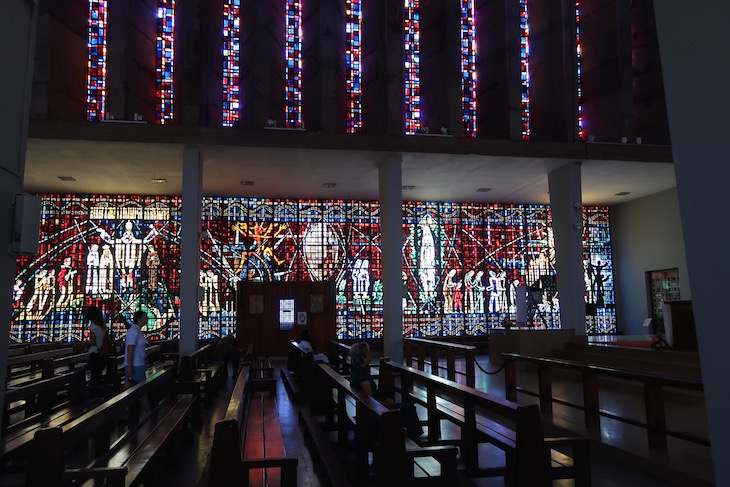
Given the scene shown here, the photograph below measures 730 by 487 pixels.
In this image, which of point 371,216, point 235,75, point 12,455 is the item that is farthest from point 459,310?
point 12,455

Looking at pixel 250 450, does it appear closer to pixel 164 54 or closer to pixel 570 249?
pixel 570 249

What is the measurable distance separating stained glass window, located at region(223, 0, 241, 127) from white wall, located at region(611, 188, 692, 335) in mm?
12811

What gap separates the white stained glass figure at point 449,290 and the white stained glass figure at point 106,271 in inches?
390

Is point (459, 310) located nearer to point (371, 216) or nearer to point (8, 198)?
point (371, 216)

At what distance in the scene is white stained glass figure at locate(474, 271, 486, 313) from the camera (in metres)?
18.2

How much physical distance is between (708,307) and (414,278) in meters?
16.0

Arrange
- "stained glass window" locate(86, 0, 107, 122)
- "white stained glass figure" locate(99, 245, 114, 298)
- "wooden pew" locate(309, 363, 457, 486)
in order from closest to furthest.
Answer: "wooden pew" locate(309, 363, 457, 486) → "stained glass window" locate(86, 0, 107, 122) → "white stained glass figure" locate(99, 245, 114, 298)

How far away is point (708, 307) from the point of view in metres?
2.08

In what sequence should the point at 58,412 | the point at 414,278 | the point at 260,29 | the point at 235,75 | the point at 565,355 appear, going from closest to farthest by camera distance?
the point at 58,412 → the point at 565,355 → the point at 260,29 → the point at 235,75 → the point at 414,278

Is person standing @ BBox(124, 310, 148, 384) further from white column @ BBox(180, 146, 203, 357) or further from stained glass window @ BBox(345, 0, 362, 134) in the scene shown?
stained glass window @ BBox(345, 0, 362, 134)

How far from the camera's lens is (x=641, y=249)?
18281 millimetres

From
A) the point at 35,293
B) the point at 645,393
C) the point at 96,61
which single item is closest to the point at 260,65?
the point at 96,61

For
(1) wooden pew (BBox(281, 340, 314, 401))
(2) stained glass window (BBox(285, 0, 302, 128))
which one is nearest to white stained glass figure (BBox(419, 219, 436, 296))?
(2) stained glass window (BBox(285, 0, 302, 128))

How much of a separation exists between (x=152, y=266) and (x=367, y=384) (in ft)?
42.5
